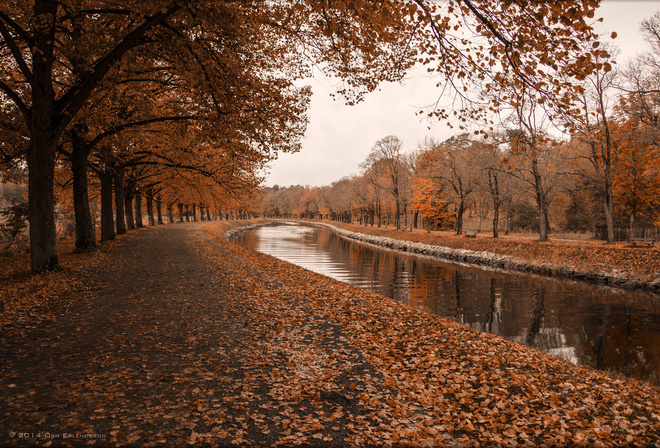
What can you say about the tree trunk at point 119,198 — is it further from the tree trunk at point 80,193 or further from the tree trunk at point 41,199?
the tree trunk at point 41,199

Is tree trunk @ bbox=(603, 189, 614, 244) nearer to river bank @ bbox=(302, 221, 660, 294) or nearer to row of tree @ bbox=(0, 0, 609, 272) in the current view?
river bank @ bbox=(302, 221, 660, 294)

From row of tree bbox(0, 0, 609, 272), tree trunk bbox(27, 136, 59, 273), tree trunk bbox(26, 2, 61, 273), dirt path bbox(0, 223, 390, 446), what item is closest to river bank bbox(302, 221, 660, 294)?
row of tree bbox(0, 0, 609, 272)

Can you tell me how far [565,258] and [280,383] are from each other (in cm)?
2222

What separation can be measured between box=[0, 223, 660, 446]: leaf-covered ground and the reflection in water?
114 inches

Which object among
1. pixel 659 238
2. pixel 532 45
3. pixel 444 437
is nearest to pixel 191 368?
pixel 444 437

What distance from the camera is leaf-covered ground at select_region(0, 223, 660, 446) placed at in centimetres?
409

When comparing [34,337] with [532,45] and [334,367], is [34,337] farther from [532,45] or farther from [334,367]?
[532,45]

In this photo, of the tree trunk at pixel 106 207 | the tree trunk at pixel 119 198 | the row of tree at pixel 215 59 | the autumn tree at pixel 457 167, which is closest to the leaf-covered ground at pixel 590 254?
the autumn tree at pixel 457 167

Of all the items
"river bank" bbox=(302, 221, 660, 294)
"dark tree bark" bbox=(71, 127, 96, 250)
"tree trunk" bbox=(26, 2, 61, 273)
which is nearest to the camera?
"tree trunk" bbox=(26, 2, 61, 273)

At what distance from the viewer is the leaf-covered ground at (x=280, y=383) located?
161 inches

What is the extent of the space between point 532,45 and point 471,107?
1355 mm

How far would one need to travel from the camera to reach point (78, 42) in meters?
9.75

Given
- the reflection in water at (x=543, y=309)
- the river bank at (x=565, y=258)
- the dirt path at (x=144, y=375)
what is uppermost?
the dirt path at (x=144, y=375)

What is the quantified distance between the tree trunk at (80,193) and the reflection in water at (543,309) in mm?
12588
